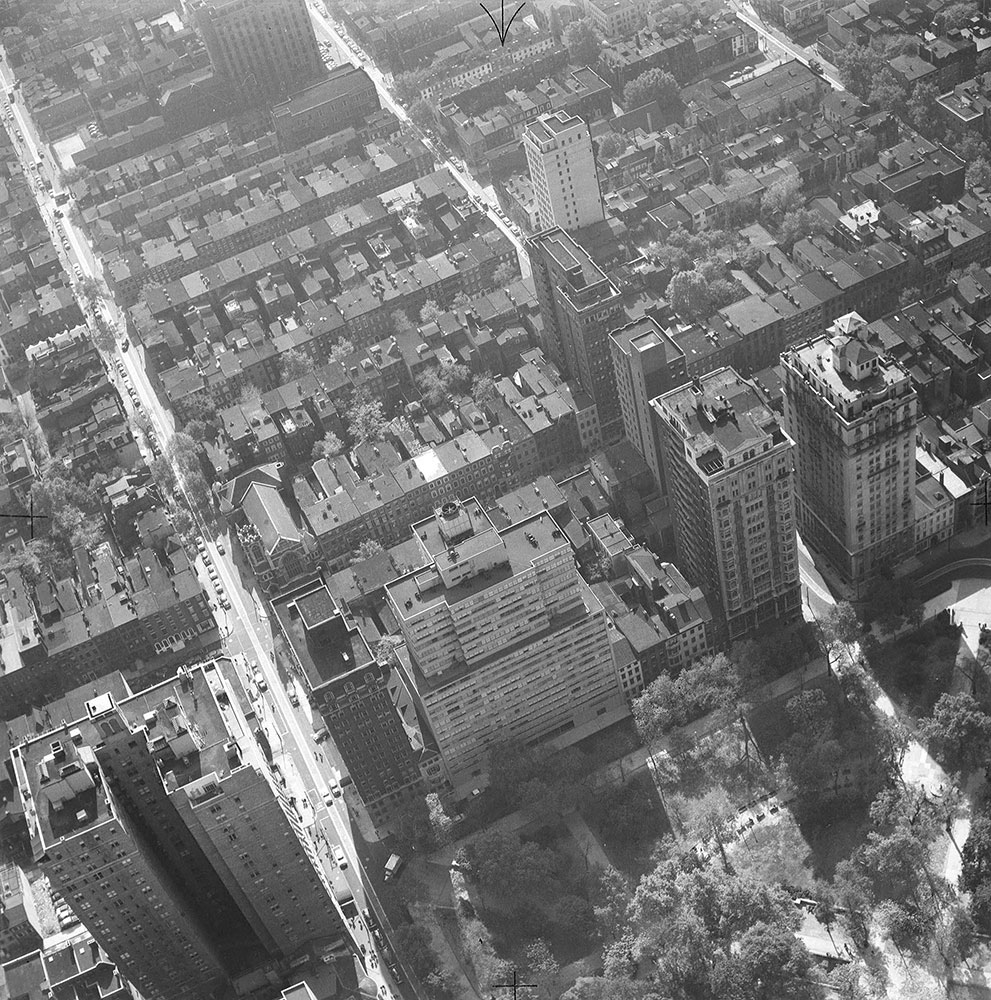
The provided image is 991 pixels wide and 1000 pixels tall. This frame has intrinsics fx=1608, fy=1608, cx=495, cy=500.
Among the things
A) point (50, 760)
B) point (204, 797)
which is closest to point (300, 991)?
point (204, 797)

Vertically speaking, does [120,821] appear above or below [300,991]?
above

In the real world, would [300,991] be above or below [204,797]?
below

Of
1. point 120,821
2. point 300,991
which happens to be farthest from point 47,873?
point 300,991

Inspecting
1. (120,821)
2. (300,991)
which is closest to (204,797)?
(120,821)

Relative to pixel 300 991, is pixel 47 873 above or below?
above

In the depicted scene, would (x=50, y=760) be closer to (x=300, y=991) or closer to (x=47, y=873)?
(x=47, y=873)

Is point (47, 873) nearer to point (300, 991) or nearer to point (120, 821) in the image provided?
point (120, 821)

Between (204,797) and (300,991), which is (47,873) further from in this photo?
(300,991)
